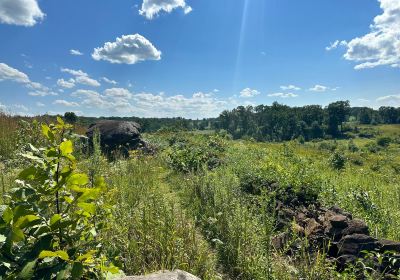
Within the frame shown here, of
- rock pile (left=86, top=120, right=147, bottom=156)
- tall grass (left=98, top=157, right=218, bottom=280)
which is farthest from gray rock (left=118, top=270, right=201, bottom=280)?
rock pile (left=86, top=120, right=147, bottom=156)

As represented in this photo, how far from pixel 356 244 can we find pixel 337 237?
418mm

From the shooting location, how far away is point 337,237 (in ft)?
14.4

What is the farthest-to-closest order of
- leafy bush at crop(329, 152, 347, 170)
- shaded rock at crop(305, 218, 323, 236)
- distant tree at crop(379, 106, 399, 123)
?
1. distant tree at crop(379, 106, 399, 123)
2. leafy bush at crop(329, 152, 347, 170)
3. shaded rock at crop(305, 218, 323, 236)

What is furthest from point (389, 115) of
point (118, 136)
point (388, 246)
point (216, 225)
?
point (216, 225)

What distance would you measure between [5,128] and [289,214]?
34.4ft

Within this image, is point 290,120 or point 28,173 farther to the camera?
point 290,120

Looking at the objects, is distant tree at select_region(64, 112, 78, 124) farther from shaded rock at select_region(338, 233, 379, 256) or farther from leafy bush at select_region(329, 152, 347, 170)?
shaded rock at select_region(338, 233, 379, 256)

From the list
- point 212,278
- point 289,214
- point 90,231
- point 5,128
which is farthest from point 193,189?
point 5,128

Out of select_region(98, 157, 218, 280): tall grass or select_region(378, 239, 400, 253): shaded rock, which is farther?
select_region(378, 239, 400, 253): shaded rock

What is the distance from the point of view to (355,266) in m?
3.71

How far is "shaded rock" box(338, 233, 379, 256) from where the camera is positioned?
3.94 meters

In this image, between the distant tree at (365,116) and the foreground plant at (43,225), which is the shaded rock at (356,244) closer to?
the foreground plant at (43,225)

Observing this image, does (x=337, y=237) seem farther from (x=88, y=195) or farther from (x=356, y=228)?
(x=88, y=195)

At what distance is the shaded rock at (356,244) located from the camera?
12.9 feet
